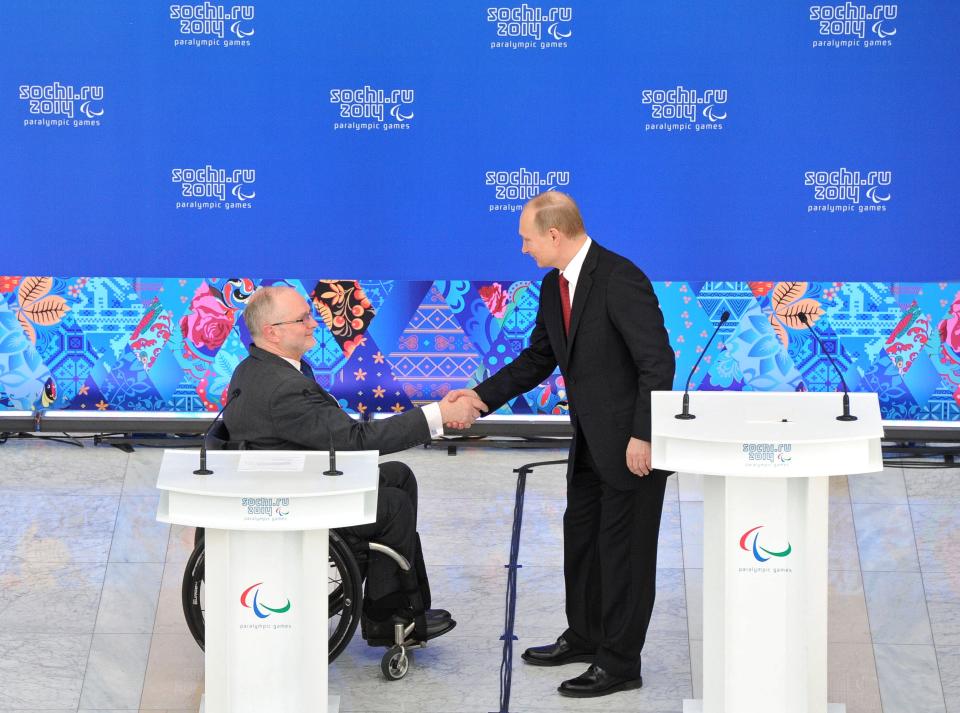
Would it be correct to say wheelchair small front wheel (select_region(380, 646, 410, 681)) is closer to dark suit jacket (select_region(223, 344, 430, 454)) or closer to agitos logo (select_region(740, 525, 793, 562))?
dark suit jacket (select_region(223, 344, 430, 454))

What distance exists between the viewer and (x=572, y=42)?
5.92m

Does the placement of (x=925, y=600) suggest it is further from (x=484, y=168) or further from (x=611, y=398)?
(x=484, y=168)

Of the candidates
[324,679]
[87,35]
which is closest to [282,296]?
[324,679]

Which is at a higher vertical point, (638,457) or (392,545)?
(638,457)

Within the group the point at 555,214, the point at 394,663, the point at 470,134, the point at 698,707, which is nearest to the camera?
the point at 698,707

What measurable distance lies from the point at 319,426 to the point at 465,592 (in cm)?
113

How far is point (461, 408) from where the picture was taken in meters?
4.29

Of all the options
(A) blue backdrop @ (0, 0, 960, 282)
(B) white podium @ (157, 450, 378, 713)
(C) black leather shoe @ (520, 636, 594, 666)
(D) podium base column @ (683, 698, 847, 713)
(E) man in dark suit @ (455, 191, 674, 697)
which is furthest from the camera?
(A) blue backdrop @ (0, 0, 960, 282)

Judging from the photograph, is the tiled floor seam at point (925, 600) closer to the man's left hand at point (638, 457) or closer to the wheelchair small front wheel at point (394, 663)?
the man's left hand at point (638, 457)

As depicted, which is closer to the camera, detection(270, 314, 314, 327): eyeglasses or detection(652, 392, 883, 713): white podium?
detection(652, 392, 883, 713): white podium

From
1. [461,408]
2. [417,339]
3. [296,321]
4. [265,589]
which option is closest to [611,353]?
[461,408]

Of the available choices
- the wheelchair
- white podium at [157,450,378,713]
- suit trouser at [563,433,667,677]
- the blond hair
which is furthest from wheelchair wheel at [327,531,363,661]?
the blond hair

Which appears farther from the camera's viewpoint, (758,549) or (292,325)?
(292,325)

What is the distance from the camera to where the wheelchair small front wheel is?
4.07m
